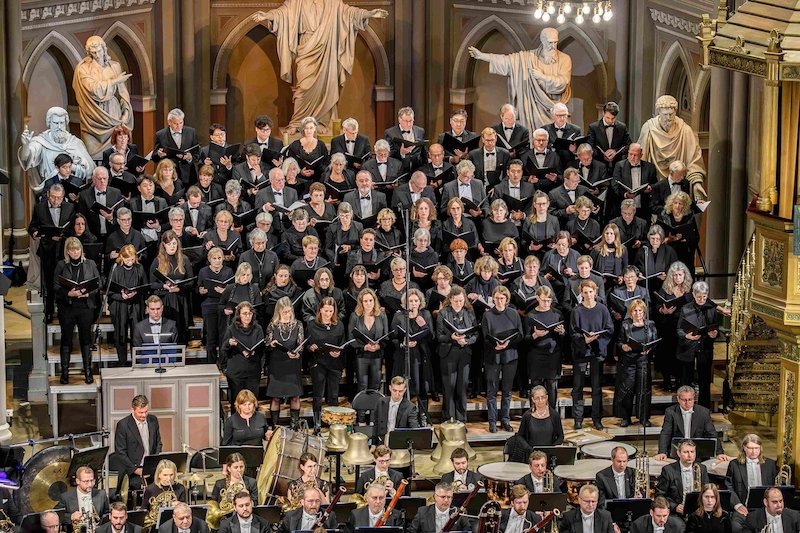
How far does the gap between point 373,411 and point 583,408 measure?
213 cm

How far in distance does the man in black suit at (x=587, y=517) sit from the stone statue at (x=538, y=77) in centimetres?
726

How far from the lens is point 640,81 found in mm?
22359

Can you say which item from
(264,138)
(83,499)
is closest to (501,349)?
(264,138)

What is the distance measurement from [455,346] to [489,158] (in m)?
2.63

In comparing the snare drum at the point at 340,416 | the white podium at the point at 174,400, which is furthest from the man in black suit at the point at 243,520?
the white podium at the point at 174,400

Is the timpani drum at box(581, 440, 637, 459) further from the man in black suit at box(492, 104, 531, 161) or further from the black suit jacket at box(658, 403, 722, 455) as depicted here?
the man in black suit at box(492, 104, 531, 161)

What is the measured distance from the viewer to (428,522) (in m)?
15.1

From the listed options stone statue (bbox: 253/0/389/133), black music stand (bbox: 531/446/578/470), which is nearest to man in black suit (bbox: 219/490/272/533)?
black music stand (bbox: 531/446/578/470)

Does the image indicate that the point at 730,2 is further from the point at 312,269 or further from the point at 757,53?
the point at 312,269

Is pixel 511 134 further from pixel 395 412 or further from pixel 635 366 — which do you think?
pixel 395 412

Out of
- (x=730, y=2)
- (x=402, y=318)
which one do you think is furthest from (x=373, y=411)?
(x=730, y=2)

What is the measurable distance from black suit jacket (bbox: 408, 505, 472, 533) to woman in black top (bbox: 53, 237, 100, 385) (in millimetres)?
4083

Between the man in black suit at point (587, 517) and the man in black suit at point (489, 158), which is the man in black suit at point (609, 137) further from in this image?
the man in black suit at point (587, 517)

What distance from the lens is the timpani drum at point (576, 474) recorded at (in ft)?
52.5
